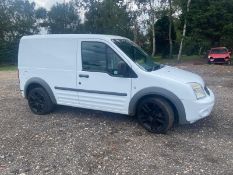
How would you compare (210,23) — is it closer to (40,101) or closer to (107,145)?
(40,101)

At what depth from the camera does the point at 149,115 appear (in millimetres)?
6086

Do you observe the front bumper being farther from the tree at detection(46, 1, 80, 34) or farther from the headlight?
the tree at detection(46, 1, 80, 34)

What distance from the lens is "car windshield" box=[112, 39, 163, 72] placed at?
632cm

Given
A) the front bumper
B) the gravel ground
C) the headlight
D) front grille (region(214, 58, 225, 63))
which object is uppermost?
the headlight

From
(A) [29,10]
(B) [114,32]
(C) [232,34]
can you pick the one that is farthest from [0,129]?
(A) [29,10]

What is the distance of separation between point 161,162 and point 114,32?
33.7m

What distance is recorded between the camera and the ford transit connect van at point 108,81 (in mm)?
5840

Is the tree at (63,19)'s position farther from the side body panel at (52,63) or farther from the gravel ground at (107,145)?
the gravel ground at (107,145)

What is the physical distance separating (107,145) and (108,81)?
141 cm

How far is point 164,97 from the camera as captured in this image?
19.3ft

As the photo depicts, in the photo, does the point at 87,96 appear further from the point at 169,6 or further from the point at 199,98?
the point at 169,6

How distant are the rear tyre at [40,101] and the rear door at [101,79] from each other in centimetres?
100

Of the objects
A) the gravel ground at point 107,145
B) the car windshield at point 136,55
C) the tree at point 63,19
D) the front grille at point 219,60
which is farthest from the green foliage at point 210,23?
the car windshield at point 136,55

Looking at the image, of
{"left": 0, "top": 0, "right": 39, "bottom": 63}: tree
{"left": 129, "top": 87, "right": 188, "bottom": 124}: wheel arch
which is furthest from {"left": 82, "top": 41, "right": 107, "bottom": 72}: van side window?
{"left": 0, "top": 0, "right": 39, "bottom": 63}: tree
